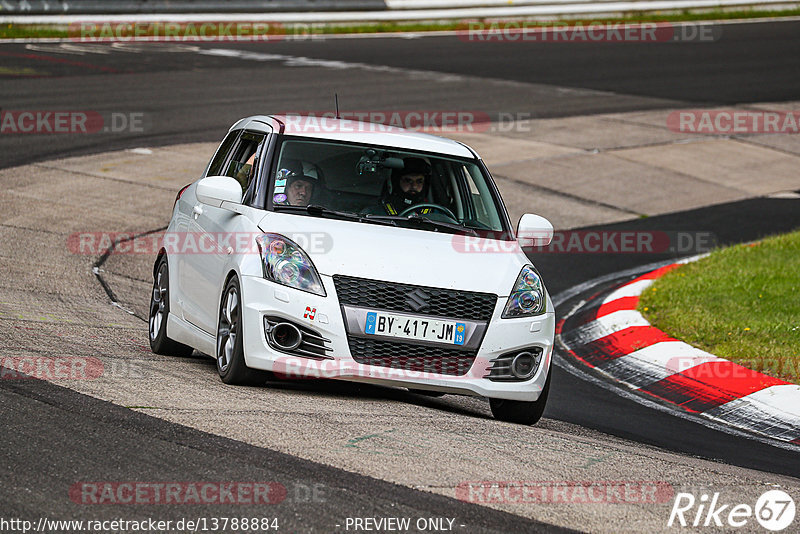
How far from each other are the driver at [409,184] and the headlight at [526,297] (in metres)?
0.90

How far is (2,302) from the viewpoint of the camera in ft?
28.9

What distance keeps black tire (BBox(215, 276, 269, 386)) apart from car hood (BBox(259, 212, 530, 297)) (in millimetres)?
440

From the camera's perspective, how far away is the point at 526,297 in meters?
7.00

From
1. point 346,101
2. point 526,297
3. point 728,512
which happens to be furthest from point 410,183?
point 346,101

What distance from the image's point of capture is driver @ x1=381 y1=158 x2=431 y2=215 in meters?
7.73

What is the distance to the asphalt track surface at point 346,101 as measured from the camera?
4.88 m

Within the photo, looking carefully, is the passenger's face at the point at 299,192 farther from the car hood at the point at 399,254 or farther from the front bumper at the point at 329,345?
the front bumper at the point at 329,345

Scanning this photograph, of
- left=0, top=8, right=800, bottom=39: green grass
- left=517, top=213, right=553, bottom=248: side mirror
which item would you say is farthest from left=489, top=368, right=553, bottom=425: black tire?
left=0, top=8, right=800, bottom=39: green grass

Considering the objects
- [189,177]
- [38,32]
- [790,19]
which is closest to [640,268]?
[189,177]

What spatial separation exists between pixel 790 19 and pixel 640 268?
2600cm

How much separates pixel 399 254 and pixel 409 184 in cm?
114

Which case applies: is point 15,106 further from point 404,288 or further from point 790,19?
point 790,19

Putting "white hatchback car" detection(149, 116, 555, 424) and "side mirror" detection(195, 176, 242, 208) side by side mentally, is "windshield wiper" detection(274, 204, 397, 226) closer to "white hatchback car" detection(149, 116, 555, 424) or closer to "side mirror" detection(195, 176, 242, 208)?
"white hatchback car" detection(149, 116, 555, 424)

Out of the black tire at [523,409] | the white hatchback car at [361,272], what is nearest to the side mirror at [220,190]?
the white hatchback car at [361,272]
